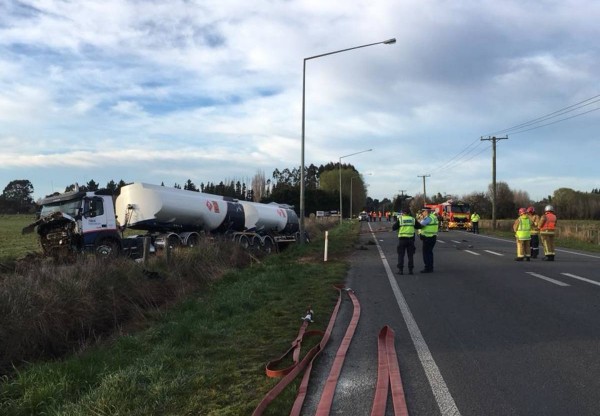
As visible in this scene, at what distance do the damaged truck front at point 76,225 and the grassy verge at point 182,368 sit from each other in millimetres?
8082

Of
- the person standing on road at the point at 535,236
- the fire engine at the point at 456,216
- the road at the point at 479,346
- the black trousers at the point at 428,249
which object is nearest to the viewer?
the road at the point at 479,346

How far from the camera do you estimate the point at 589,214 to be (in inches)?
3804

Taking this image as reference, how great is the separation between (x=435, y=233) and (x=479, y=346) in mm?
8986

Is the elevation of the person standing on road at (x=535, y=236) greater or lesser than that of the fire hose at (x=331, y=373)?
greater

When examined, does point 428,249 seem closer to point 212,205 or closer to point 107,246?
point 107,246

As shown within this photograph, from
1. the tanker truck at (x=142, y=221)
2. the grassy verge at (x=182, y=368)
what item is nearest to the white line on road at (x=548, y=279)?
the grassy verge at (x=182, y=368)

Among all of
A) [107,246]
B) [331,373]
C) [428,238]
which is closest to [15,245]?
[107,246]

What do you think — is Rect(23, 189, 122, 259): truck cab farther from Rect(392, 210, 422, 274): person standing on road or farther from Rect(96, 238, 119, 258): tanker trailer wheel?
Rect(392, 210, 422, 274): person standing on road

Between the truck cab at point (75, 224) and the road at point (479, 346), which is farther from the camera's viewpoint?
→ the truck cab at point (75, 224)

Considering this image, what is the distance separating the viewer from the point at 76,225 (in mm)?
16578

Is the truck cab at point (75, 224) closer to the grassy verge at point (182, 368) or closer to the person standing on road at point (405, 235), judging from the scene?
the grassy verge at point (182, 368)

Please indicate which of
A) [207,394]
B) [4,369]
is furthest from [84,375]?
[4,369]

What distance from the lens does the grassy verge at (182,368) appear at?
4602 millimetres

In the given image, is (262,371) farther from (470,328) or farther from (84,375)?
(470,328)
